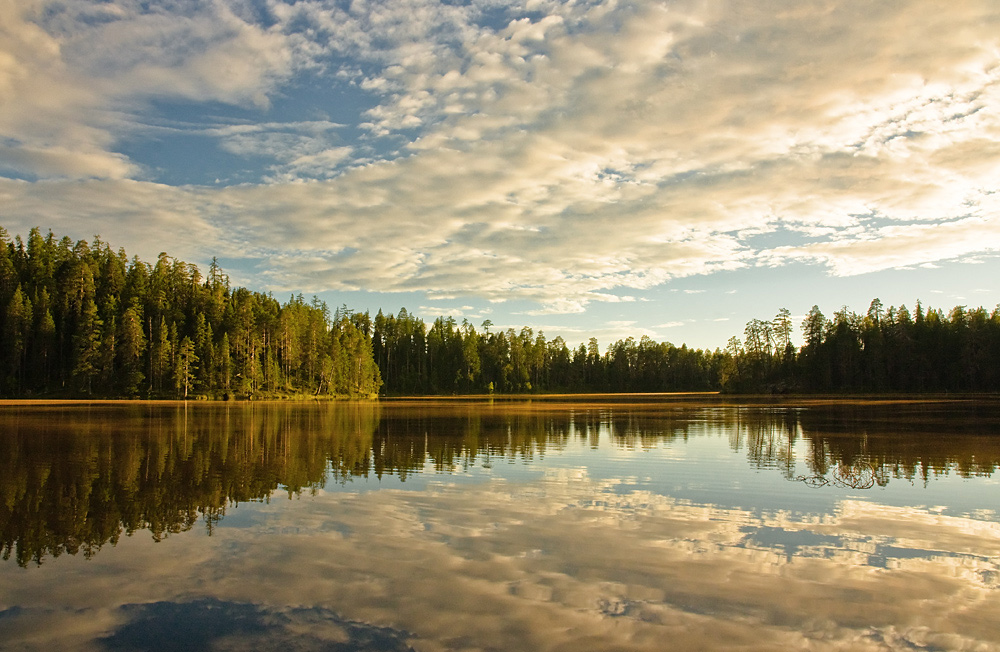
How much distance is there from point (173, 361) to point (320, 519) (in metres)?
109

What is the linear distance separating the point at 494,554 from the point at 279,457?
17.2 metres

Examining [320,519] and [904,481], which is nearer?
[320,519]

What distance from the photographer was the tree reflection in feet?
47.1

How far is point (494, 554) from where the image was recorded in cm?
1154

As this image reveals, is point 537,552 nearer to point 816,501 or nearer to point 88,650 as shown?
point 88,650

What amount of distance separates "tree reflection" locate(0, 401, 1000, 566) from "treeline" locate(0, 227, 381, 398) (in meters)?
71.1

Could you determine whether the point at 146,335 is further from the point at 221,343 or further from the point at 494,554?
the point at 494,554

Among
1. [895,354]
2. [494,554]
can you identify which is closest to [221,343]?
[494,554]

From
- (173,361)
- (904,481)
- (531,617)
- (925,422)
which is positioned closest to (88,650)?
(531,617)

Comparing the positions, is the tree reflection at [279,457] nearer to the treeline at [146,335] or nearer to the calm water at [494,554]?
the calm water at [494,554]

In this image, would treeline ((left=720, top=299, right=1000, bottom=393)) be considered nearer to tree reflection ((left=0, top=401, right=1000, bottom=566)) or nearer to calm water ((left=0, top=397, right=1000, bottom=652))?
tree reflection ((left=0, top=401, right=1000, bottom=566))

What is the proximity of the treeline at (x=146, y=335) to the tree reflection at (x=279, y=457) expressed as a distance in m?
71.1

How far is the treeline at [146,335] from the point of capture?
107 metres

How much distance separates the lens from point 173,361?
10875 cm
